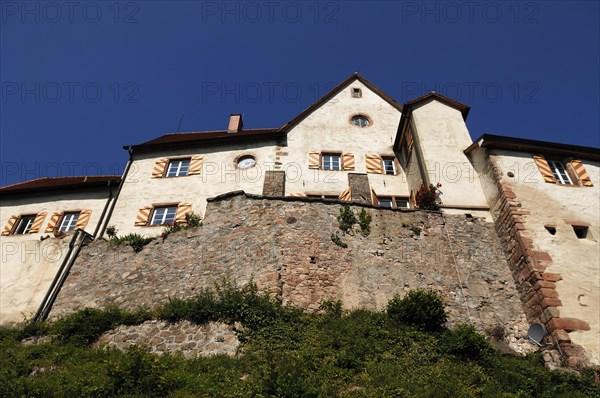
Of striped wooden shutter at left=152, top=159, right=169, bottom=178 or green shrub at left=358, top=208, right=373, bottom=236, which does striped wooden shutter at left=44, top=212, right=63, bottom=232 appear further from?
green shrub at left=358, top=208, right=373, bottom=236

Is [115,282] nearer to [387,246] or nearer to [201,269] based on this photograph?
[201,269]

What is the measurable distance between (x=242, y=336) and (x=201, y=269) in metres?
3.76

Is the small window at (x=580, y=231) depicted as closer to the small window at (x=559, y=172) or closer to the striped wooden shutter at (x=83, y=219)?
the small window at (x=559, y=172)

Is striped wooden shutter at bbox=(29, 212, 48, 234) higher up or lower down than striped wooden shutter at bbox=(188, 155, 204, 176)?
lower down

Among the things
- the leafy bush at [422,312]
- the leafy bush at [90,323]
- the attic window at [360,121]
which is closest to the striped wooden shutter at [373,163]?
the attic window at [360,121]

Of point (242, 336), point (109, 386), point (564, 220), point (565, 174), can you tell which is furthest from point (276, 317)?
point (565, 174)

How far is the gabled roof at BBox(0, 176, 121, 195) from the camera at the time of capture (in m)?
21.2

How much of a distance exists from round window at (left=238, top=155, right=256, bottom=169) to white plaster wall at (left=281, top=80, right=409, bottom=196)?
4.73 ft

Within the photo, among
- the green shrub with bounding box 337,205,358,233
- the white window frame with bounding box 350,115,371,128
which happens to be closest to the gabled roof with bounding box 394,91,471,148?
the white window frame with bounding box 350,115,371,128

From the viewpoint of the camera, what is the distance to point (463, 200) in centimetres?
1797

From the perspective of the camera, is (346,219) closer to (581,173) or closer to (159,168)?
(581,173)

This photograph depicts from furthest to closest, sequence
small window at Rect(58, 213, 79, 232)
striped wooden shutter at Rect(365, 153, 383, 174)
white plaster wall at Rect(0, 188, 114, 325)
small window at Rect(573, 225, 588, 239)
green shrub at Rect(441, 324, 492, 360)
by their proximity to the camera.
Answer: striped wooden shutter at Rect(365, 153, 383, 174) < small window at Rect(58, 213, 79, 232) < white plaster wall at Rect(0, 188, 114, 325) < small window at Rect(573, 225, 588, 239) < green shrub at Rect(441, 324, 492, 360)

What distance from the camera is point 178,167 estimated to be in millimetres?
22297

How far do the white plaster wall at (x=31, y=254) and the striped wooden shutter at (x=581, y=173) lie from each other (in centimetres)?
1950
